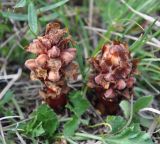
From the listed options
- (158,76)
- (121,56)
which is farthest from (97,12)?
(121,56)

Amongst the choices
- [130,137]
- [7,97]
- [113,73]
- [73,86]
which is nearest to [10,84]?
[7,97]

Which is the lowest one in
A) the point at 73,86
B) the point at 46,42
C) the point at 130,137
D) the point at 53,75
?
the point at 130,137

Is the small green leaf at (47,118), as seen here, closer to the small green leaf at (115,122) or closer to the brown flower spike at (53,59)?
the brown flower spike at (53,59)

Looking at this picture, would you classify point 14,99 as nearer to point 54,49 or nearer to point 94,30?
point 54,49

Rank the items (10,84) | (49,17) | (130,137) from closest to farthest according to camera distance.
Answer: (130,137), (10,84), (49,17)

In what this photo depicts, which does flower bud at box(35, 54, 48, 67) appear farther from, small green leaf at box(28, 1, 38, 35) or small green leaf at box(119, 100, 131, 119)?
small green leaf at box(119, 100, 131, 119)

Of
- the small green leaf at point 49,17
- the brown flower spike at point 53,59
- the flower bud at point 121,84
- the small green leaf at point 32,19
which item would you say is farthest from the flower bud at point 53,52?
the small green leaf at point 49,17

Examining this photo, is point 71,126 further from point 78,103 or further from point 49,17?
point 49,17

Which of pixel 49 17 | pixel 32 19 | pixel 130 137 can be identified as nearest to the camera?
pixel 130 137
